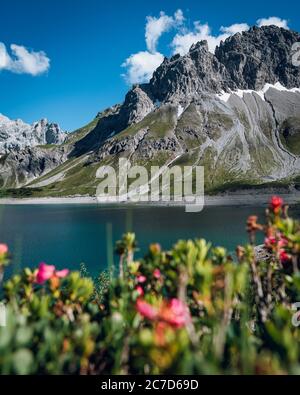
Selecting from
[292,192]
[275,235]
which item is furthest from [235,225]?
[292,192]

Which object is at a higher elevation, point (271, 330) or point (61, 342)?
point (271, 330)

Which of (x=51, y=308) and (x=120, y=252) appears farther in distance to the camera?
(x=120, y=252)


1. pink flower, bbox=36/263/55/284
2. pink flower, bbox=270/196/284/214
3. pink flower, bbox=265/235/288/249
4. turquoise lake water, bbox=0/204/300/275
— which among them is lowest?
turquoise lake water, bbox=0/204/300/275

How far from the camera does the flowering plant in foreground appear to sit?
10.3ft

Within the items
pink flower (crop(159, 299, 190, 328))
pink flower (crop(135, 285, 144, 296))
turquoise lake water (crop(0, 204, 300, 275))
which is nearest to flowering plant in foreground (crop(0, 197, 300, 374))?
pink flower (crop(159, 299, 190, 328))

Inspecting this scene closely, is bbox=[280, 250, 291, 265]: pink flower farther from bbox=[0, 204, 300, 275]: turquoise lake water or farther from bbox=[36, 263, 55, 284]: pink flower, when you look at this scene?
bbox=[0, 204, 300, 275]: turquoise lake water

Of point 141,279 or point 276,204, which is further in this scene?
point 141,279

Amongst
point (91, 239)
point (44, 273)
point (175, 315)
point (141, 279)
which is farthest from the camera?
point (91, 239)

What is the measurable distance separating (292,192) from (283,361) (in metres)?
198

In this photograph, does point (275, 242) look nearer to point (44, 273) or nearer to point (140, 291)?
point (140, 291)

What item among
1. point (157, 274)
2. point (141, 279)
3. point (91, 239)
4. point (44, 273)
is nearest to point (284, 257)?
point (157, 274)

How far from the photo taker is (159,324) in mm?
3623

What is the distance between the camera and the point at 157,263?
5.98m
